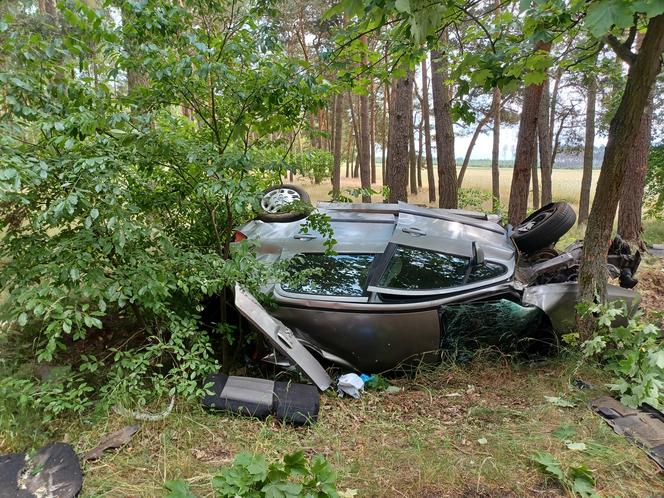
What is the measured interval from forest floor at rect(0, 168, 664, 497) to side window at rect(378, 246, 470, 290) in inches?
29.6

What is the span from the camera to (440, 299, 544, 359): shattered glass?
3531 mm

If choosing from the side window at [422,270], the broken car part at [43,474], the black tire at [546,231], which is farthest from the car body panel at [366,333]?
the broken car part at [43,474]

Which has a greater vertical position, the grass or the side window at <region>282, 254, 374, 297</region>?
the side window at <region>282, 254, 374, 297</region>

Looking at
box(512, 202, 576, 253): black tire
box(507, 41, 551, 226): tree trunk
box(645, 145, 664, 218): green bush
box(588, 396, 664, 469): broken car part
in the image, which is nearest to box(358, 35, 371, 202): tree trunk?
box(507, 41, 551, 226): tree trunk

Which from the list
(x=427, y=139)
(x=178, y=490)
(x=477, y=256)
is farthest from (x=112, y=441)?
(x=427, y=139)

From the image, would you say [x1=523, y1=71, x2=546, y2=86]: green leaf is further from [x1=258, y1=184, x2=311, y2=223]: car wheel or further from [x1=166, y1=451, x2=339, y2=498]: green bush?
[x1=166, y1=451, x2=339, y2=498]: green bush

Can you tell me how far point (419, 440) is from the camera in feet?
9.28

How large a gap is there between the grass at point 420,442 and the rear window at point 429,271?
0.81 metres

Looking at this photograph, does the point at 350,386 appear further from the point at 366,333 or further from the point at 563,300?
the point at 563,300

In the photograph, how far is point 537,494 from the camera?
229cm

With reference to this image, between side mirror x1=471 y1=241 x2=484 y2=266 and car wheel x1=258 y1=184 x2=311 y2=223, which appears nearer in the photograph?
side mirror x1=471 y1=241 x2=484 y2=266

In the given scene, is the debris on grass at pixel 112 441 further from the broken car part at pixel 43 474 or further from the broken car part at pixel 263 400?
the broken car part at pixel 263 400

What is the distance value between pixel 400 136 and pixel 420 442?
6.21m

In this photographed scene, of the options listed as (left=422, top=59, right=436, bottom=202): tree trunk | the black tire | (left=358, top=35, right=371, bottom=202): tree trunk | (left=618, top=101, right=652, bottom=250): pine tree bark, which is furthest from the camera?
(left=422, top=59, right=436, bottom=202): tree trunk
